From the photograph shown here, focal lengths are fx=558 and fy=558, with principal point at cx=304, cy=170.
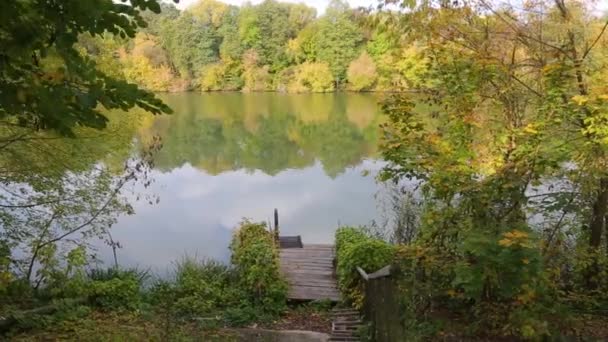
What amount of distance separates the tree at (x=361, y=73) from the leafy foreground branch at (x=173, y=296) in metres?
28.8

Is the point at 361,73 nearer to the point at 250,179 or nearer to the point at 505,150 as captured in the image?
the point at 250,179

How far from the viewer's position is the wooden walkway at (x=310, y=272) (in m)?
8.61

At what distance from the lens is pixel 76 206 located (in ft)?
29.3

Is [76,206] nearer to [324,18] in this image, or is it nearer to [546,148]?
[546,148]

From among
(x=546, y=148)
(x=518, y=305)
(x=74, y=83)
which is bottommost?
(x=518, y=305)

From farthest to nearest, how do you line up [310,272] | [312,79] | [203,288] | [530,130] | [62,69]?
[312,79] → [310,272] → [203,288] → [530,130] → [62,69]

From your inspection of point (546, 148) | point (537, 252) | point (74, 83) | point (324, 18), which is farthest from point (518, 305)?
point (324, 18)

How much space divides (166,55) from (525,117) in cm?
5218

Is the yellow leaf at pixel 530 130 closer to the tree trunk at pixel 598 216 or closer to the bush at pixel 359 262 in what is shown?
the tree trunk at pixel 598 216

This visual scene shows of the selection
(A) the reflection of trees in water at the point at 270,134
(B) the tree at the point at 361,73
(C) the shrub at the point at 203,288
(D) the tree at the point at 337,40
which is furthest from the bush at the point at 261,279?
(D) the tree at the point at 337,40

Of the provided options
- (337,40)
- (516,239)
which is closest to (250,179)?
(516,239)

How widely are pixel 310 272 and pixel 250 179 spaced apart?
11.7m

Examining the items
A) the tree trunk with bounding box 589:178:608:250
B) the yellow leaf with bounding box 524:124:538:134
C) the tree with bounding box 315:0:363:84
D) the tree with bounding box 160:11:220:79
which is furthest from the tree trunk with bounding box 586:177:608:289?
the tree with bounding box 160:11:220:79

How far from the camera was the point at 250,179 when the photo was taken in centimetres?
2100
